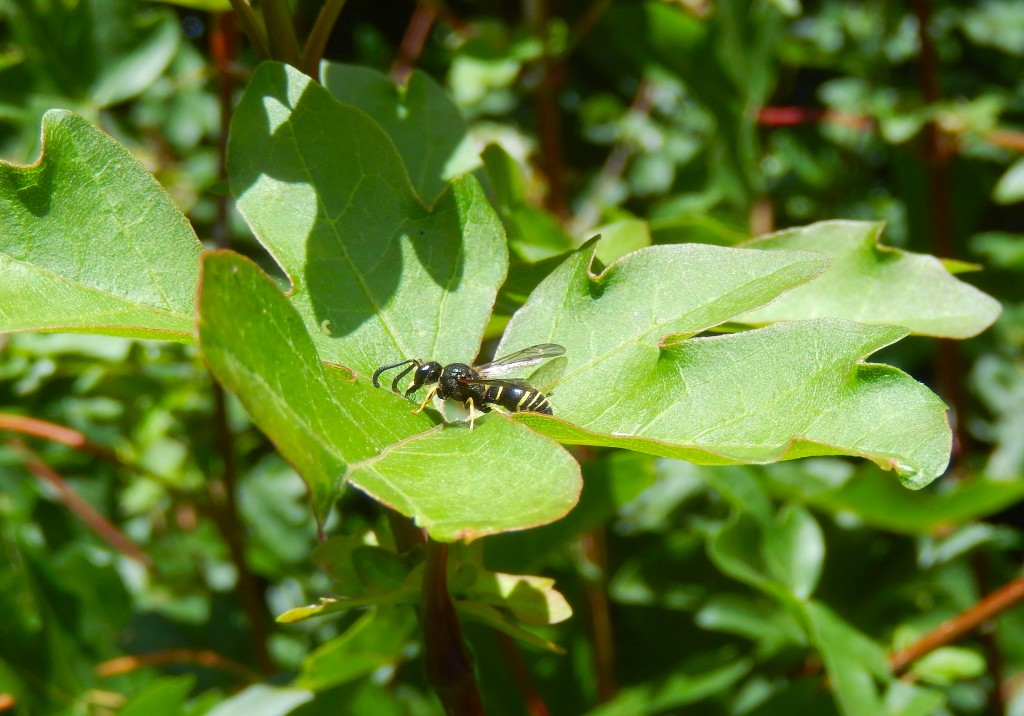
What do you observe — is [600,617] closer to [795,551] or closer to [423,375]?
[795,551]

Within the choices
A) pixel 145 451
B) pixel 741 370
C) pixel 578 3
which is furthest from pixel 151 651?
pixel 578 3

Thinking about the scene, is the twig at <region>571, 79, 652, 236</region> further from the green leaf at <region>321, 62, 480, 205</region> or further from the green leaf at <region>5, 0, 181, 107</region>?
the green leaf at <region>321, 62, 480, 205</region>

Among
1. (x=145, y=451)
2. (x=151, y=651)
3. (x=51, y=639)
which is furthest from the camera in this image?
(x=145, y=451)

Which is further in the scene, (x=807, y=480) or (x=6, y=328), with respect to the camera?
(x=807, y=480)

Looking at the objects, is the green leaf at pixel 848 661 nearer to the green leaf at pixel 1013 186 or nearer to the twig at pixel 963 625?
the twig at pixel 963 625

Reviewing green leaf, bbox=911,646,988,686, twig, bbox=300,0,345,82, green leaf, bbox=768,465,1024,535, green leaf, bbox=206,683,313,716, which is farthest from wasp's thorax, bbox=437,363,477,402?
green leaf, bbox=911,646,988,686

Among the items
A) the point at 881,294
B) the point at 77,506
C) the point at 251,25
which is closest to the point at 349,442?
the point at 251,25

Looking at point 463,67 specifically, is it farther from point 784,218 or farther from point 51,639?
point 51,639
